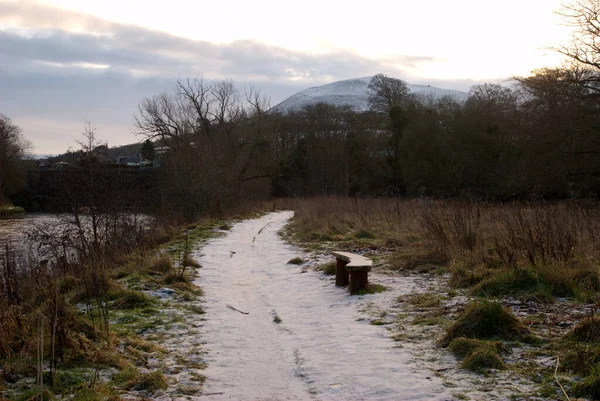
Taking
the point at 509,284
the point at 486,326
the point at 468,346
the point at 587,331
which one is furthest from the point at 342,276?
the point at 587,331

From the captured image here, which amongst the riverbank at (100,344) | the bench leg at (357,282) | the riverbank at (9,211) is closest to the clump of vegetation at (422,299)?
the bench leg at (357,282)

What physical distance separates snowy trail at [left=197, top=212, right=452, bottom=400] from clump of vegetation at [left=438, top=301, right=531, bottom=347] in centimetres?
62

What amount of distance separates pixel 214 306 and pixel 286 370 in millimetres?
3018

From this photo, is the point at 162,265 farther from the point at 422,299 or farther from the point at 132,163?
the point at 132,163

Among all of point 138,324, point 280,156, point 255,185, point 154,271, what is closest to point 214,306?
point 138,324

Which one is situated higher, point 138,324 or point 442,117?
point 442,117

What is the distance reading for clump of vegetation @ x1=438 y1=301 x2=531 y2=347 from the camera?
552cm

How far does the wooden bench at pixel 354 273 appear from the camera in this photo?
Result: 27.5ft

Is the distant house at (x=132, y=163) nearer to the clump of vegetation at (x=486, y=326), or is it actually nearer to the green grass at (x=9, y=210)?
the green grass at (x=9, y=210)

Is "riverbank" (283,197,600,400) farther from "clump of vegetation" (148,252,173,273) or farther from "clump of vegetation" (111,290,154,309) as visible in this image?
"clump of vegetation" (111,290,154,309)

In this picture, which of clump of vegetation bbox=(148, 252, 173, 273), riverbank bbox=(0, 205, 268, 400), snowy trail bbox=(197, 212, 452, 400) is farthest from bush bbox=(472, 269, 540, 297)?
clump of vegetation bbox=(148, 252, 173, 273)

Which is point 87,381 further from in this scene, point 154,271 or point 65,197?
point 65,197

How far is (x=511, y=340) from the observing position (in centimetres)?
539

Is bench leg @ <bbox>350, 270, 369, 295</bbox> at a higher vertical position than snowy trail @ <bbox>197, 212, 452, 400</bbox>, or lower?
higher
